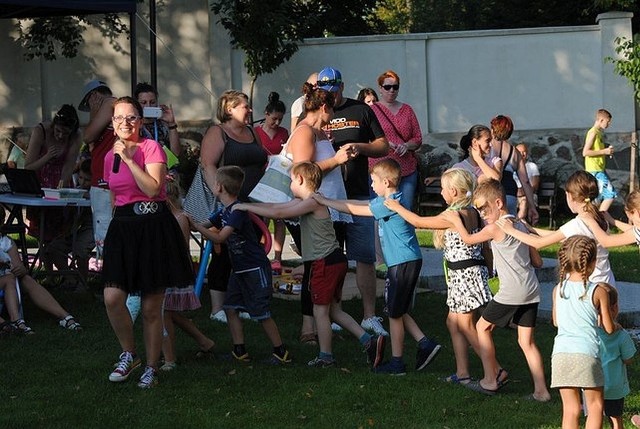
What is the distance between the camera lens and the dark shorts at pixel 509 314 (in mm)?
6848

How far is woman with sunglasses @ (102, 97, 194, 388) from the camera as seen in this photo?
692cm

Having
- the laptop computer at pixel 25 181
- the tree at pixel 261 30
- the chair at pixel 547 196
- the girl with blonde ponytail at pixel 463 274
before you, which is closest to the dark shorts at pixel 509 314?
the girl with blonde ponytail at pixel 463 274

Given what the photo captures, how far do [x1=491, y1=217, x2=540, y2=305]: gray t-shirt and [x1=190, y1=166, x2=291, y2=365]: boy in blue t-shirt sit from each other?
1.61 m

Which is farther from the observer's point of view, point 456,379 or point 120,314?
point 456,379

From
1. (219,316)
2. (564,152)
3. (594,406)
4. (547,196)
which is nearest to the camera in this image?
(594,406)

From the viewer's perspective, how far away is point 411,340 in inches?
344

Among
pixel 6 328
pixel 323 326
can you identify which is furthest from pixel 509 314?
pixel 6 328

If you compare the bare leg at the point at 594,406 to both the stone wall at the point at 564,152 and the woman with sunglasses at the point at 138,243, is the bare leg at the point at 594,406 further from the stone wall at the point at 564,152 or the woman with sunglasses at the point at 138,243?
the stone wall at the point at 564,152

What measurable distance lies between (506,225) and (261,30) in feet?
37.4

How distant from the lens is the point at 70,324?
888 centimetres

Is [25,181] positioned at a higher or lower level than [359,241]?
higher

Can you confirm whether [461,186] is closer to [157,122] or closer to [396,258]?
[396,258]

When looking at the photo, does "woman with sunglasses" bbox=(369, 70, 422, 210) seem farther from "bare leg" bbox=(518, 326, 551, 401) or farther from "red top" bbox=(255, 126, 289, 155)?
"bare leg" bbox=(518, 326, 551, 401)

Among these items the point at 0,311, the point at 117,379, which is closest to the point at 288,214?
the point at 117,379
